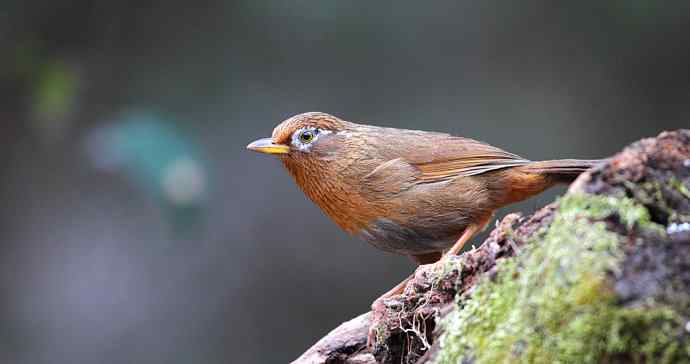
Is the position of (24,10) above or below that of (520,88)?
above

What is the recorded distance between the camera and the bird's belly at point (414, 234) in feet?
13.7

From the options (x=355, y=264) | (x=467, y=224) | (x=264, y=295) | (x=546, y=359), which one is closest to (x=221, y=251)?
(x=264, y=295)

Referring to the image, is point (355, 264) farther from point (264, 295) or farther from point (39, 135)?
point (39, 135)

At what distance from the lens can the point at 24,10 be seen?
19.1 feet

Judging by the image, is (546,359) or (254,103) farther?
(254,103)

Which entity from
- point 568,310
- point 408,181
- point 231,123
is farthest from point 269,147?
point 568,310

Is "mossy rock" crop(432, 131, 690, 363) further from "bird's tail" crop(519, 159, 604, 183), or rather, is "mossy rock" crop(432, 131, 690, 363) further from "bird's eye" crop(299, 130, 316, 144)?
"bird's eye" crop(299, 130, 316, 144)

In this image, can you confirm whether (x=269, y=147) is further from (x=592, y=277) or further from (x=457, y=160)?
(x=592, y=277)

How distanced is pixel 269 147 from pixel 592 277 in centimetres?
278

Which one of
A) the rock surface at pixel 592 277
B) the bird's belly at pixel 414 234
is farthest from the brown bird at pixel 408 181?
the rock surface at pixel 592 277

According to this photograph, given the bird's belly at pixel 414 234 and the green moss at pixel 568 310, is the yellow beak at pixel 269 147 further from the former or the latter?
the green moss at pixel 568 310

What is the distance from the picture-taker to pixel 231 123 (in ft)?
21.2

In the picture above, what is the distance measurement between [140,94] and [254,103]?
981mm

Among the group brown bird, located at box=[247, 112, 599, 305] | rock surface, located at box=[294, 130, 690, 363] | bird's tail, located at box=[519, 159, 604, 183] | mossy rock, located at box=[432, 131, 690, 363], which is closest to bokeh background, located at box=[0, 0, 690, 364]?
brown bird, located at box=[247, 112, 599, 305]
